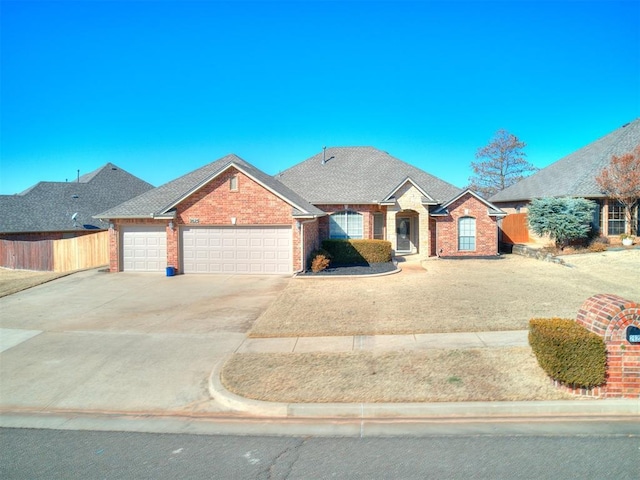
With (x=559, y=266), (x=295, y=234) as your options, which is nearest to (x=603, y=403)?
(x=295, y=234)

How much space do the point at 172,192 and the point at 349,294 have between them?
12.2 m

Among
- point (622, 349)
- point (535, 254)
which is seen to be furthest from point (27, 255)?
point (535, 254)

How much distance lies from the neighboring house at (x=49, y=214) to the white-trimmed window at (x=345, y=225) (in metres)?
15.1

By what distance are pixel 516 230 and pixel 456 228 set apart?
309 inches

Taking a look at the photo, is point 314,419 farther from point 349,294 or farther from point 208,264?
point 208,264

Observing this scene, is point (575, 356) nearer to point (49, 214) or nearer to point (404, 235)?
point (404, 235)

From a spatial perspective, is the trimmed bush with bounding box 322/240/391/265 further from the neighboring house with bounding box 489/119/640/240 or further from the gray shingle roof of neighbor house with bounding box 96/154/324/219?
the neighboring house with bounding box 489/119/640/240

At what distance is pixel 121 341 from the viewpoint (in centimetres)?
967

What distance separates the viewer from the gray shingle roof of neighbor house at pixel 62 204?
27.7 metres

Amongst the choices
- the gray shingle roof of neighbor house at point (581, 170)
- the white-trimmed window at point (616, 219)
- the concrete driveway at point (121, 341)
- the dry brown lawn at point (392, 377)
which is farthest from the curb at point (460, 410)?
the white-trimmed window at point (616, 219)

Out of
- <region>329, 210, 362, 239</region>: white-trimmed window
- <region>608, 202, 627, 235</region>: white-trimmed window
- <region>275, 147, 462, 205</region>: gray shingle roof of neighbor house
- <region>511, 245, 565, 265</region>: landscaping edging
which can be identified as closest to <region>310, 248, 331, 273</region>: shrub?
<region>329, 210, 362, 239</region>: white-trimmed window

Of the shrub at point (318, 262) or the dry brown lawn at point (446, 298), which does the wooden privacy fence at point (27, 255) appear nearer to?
the shrub at point (318, 262)

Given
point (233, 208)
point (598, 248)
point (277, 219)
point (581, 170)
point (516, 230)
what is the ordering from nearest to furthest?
point (277, 219)
point (233, 208)
point (598, 248)
point (581, 170)
point (516, 230)

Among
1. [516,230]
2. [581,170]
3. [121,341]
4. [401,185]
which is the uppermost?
[581,170]
